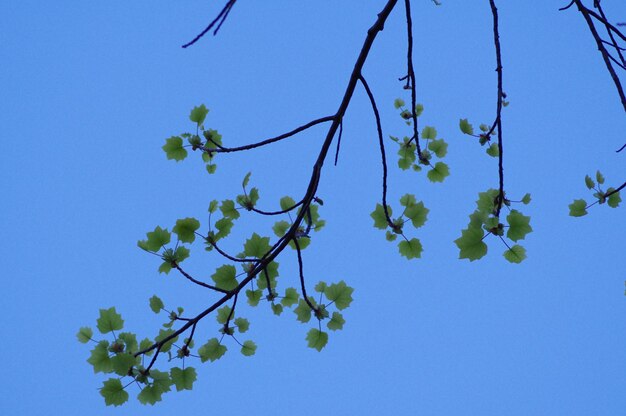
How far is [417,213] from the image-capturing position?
96.0 inches

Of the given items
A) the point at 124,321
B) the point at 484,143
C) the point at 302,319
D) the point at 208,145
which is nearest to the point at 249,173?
the point at 208,145

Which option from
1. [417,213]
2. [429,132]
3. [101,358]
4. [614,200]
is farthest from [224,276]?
[614,200]

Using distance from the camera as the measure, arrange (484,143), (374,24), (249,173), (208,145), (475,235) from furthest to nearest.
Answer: (484,143)
(208,145)
(249,173)
(374,24)
(475,235)

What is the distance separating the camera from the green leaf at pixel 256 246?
229 cm

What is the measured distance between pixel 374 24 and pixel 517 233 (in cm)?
100

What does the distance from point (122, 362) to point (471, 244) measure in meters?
1.51

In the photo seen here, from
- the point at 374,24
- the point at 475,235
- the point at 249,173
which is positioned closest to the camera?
the point at 475,235

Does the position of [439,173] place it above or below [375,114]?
above

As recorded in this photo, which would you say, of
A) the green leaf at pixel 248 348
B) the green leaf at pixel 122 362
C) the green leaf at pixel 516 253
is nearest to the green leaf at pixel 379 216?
the green leaf at pixel 516 253

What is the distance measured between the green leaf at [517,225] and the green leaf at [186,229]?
129cm

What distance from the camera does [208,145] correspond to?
8.38 ft

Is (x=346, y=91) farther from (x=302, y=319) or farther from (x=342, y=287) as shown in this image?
(x=302, y=319)

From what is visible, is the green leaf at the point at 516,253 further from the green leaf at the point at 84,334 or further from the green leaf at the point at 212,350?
the green leaf at the point at 84,334

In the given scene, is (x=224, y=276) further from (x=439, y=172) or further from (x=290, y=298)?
(x=439, y=172)
